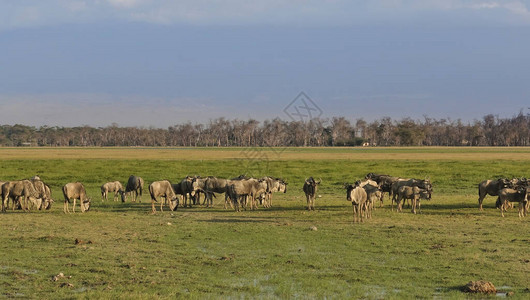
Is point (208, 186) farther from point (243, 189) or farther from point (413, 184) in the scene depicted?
point (413, 184)

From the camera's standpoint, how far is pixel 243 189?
79.9ft

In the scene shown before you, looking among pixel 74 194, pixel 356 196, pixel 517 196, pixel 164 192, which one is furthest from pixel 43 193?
pixel 517 196

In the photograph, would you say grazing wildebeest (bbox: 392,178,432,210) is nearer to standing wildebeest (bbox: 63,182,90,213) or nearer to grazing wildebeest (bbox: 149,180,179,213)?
grazing wildebeest (bbox: 149,180,179,213)

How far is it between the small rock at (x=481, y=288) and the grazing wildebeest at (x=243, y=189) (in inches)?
559

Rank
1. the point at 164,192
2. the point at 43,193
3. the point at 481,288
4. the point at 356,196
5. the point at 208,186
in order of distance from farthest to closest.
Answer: the point at 208,186, the point at 43,193, the point at 164,192, the point at 356,196, the point at 481,288

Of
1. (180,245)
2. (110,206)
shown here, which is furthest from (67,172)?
(180,245)

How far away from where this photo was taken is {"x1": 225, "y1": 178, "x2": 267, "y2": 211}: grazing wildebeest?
79.5 feet

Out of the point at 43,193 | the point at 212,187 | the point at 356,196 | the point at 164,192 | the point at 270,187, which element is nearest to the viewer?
the point at 356,196

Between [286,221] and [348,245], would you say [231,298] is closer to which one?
[348,245]

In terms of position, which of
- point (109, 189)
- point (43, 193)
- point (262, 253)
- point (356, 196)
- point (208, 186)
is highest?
point (356, 196)

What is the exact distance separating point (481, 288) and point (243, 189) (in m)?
14.5

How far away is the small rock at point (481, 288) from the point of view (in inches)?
421

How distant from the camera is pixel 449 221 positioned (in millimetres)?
20547

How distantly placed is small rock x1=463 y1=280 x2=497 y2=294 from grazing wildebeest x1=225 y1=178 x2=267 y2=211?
46.5 ft
